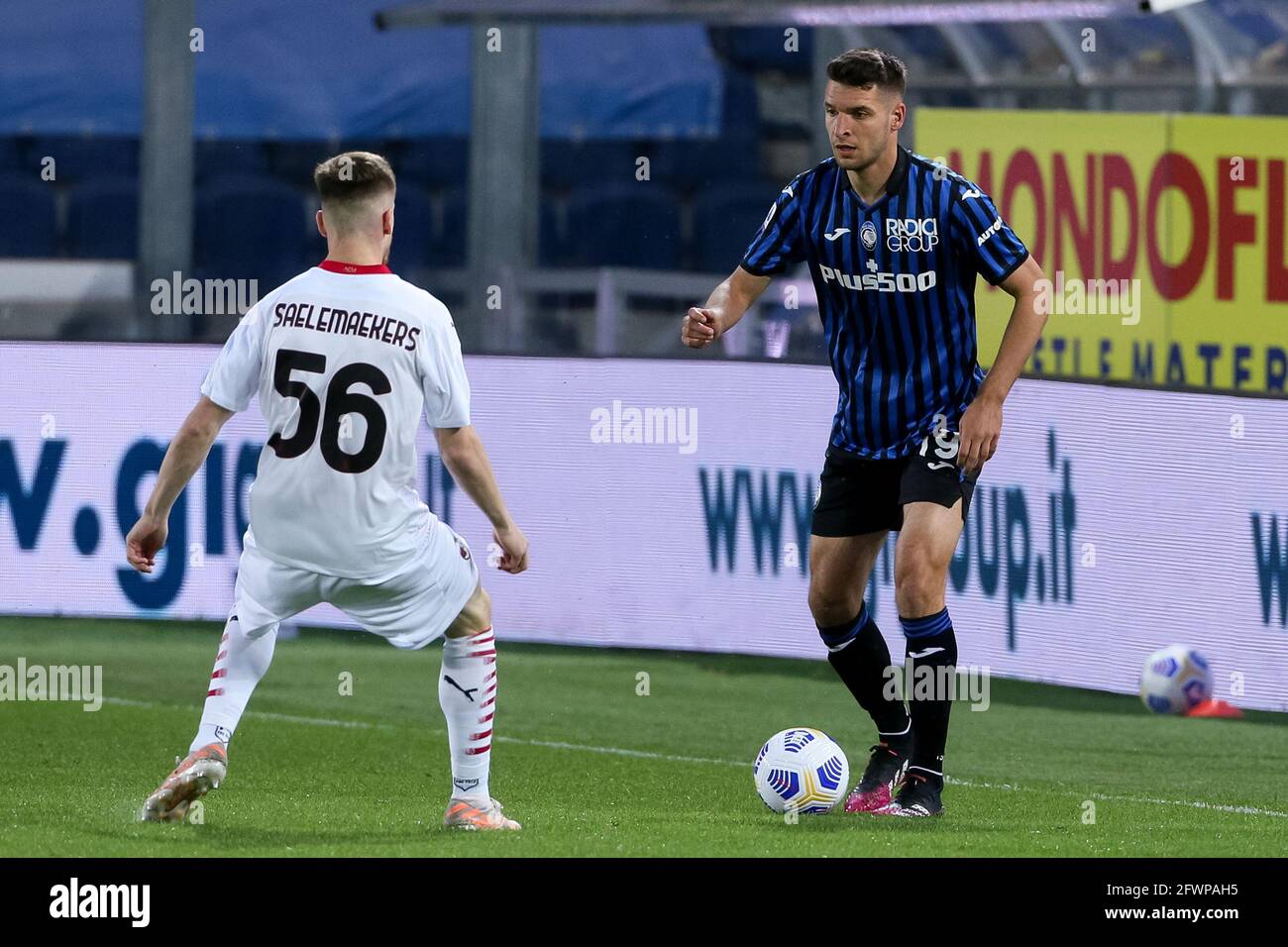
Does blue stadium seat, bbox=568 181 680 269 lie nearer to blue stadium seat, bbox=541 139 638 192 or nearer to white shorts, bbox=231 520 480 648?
blue stadium seat, bbox=541 139 638 192

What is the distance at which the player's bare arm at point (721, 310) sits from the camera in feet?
20.6

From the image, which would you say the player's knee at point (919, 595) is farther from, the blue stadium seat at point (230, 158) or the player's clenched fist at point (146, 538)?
the blue stadium seat at point (230, 158)

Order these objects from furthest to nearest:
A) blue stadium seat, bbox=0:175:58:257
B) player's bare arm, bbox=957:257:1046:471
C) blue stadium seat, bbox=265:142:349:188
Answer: blue stadium seat, bbox=265:142:349:188 → blue stadium seat, bbox=0:175:58:257 → player's bare arm, bbox=957:257:1046:471

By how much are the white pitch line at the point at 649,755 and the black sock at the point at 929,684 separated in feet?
3.17

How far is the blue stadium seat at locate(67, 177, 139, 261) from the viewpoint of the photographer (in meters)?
16.7

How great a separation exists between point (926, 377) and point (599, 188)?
11177 mm

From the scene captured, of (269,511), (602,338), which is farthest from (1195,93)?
(269,511)

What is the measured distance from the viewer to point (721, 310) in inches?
255

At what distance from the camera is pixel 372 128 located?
17312 millimetres

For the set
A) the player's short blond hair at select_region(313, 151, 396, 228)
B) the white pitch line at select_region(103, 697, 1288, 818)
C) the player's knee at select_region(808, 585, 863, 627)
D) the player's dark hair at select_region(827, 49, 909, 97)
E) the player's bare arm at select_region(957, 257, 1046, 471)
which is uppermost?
the player's dark hair at select_region(827, 49, 909, 97)

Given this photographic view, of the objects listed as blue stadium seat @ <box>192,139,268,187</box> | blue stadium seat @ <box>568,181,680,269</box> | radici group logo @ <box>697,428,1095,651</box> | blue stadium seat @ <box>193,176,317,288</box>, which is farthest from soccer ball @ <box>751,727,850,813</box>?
blue stadium seat @ <box>192,139,268,187</box>

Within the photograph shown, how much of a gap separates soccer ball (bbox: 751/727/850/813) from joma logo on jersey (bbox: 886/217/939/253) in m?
1.41

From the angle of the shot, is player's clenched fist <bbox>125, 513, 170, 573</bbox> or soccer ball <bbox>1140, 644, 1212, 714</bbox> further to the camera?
soccer ball <bbox>1140, 644, 1212, 714</bbox>

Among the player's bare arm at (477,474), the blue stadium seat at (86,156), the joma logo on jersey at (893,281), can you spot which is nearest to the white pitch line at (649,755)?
the joma logo on jersey at (893,281)
